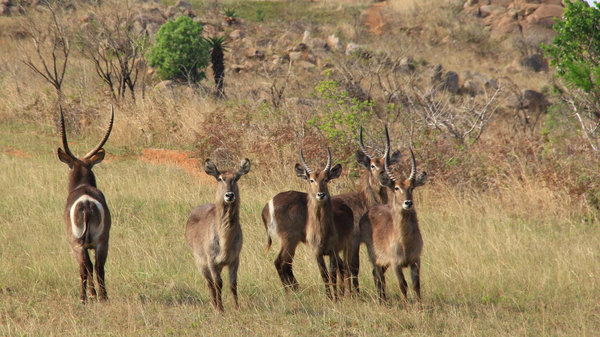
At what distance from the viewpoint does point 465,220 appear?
7680 millimetres

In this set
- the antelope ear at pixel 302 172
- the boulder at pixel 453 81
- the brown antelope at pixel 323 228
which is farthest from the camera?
the boulder at pixel 453 81


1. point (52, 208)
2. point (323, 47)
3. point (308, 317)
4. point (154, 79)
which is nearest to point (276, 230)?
point (308, 317)

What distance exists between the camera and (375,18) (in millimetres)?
38875

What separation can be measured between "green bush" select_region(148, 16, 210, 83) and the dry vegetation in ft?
20.3

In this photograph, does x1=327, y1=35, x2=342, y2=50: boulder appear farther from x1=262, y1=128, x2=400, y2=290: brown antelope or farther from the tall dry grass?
x1=262, y1=128, x2=400, y2=290: brown antelope

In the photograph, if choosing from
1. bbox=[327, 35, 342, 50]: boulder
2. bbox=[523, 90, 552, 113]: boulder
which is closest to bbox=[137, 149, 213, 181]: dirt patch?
bbox=[523, 90, 552, 113]: boulder

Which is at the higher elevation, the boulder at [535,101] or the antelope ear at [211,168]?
the antelope ear at [211,168]

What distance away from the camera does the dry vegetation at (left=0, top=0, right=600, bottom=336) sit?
189 inches

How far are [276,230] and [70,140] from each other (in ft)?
30.8

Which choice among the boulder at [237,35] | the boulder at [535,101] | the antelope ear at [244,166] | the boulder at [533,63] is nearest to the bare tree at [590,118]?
the antelope ear at [244,166]

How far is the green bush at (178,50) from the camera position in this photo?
22.1 m

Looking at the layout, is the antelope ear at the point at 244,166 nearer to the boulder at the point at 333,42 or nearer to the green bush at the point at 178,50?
the green bush at the point at 178,50

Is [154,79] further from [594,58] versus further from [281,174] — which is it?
[594,58]

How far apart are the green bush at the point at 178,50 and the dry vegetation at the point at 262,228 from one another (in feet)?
20.3
